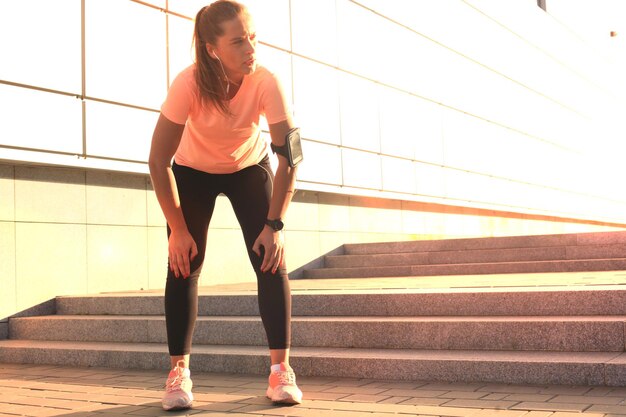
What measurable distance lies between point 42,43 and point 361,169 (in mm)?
5713

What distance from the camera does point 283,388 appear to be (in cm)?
375

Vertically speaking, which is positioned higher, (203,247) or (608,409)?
(203,247)

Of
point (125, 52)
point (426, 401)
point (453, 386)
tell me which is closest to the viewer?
point (426, 401)

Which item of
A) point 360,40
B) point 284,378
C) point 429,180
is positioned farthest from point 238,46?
point 429,180

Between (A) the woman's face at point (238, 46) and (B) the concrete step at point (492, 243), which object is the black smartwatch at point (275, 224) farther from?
(B) the concrete step at point (492, 243)

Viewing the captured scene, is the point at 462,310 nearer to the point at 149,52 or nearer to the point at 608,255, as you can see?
the point at 608,255

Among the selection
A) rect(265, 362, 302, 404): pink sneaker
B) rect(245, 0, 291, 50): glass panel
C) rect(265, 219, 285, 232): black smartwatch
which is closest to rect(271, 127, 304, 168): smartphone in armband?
rect(265, 219, 285, 232): black smartwatch

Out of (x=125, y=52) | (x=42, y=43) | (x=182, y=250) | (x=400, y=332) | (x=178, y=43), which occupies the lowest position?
(x=400, y=332)

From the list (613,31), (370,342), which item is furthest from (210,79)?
(613,31)

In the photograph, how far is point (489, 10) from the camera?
17203mm

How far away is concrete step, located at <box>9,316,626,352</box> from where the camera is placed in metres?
4.42

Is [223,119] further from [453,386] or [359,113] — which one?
[359,113]

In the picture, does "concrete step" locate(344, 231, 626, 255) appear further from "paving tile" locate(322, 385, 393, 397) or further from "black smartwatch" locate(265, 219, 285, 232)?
"black smartwatch" locate(265, 219, 285, 232)

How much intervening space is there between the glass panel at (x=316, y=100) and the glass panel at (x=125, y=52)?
2546 mm
